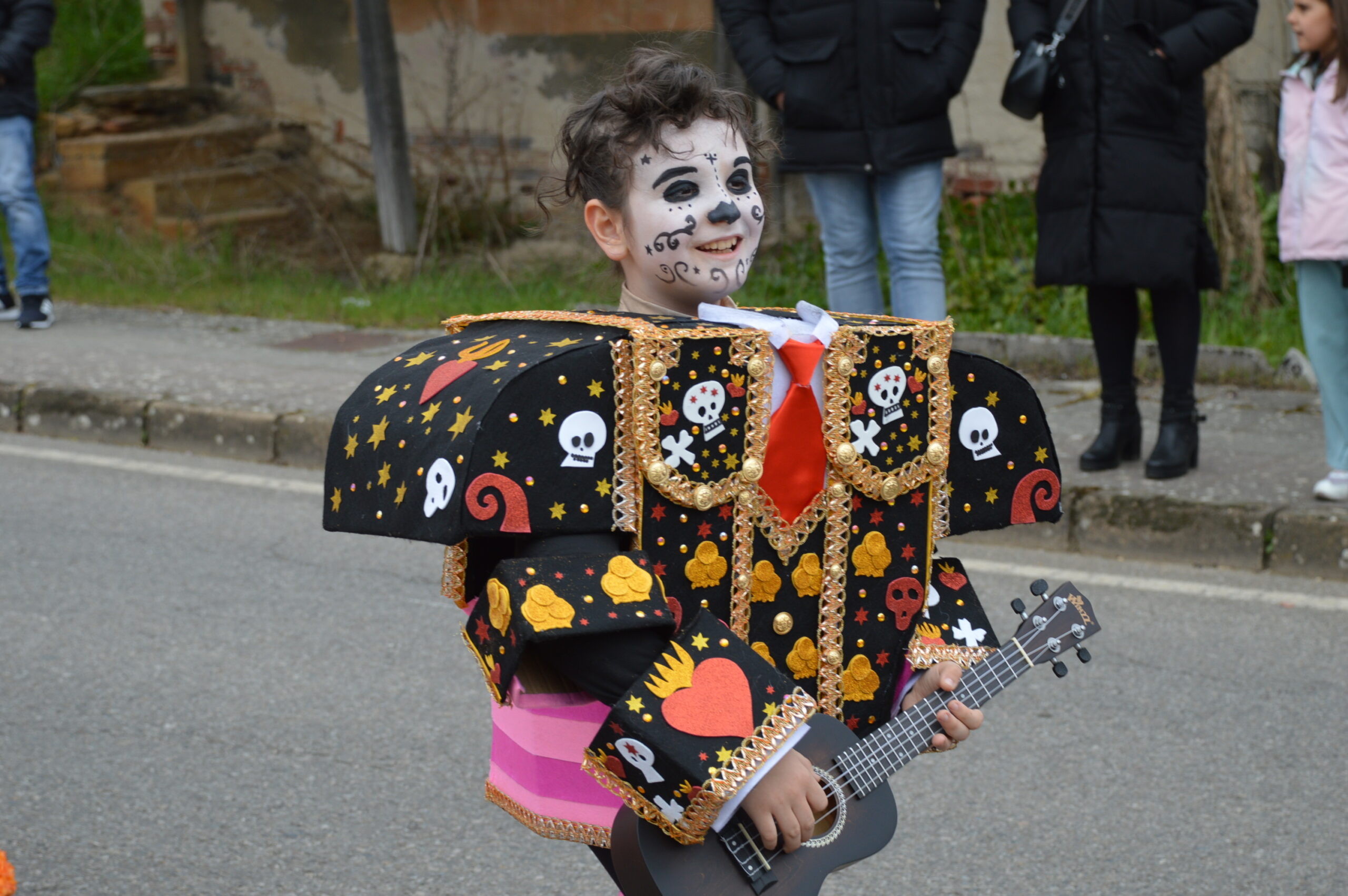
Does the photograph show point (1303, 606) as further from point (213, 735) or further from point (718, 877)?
point (718, 877)

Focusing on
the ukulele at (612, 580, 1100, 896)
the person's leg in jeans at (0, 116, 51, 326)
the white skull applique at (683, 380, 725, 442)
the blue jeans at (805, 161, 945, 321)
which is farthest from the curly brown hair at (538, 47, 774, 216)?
the person's leg in jeans at (0, 116, 51, 326)

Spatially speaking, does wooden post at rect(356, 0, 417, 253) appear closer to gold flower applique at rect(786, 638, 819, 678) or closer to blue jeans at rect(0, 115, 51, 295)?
blue jeans at rect(0, 115, 51, 295)

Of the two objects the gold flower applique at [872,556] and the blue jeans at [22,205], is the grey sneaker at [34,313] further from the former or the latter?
the gold flower applique at [872,556]

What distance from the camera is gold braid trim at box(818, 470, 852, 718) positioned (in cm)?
181

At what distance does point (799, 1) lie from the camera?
18.6ft

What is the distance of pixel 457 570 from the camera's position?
185 cm

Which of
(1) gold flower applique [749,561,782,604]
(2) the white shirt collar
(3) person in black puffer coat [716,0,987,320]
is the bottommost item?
(1) gold flower applique [749,561,782,604]

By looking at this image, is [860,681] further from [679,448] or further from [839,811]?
[679,448]

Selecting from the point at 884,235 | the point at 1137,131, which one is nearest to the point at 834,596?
the point at 1137,131

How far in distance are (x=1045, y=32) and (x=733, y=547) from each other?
394 centimetres

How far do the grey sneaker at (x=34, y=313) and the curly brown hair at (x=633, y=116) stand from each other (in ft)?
24.1

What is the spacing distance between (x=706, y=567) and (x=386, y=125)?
8975 mm

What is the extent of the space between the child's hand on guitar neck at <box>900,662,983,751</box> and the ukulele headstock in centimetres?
9

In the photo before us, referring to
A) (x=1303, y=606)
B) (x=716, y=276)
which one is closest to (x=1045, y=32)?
(x=1303, y=606)
